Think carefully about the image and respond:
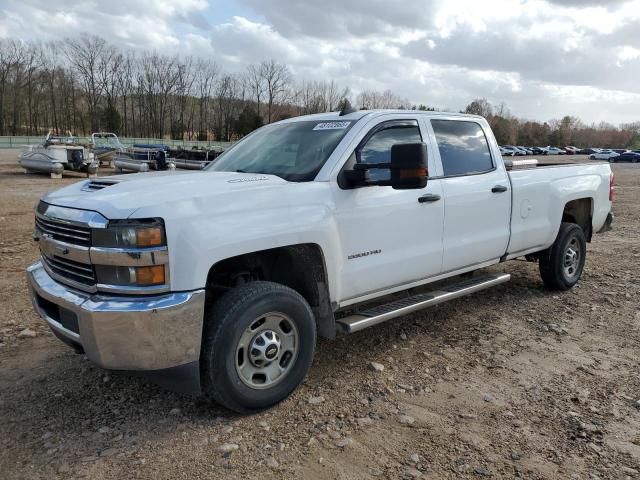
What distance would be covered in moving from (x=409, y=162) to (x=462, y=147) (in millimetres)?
1719

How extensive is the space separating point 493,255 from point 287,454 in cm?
300

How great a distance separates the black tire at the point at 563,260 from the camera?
592 cm

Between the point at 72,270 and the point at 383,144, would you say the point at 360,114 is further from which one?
the point at 72,270

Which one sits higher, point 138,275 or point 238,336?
point 138,275

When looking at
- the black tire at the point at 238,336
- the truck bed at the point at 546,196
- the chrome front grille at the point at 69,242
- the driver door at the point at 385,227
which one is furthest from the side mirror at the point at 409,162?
the truck bed at the point at 546,196

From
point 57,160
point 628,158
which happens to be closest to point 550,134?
point 628,158

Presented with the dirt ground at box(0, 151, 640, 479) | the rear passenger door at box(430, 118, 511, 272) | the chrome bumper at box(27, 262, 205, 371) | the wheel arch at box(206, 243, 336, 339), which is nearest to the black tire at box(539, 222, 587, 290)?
the dirt ground at box(0, 151, 640, 479)

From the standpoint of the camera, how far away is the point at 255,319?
10.4 ft

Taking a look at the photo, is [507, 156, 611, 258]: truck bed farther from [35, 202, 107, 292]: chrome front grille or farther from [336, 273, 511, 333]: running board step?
[35, 202, 107, 292]: chrome front grille

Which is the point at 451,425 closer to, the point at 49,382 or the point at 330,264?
the point at 330,264

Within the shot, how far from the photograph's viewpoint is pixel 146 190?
311 cm

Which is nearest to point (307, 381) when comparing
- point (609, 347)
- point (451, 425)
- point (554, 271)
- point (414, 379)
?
point (414, 379)

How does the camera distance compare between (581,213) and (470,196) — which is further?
(581,213)

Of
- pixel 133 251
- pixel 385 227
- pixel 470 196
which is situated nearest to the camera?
pixel 133 251
